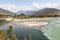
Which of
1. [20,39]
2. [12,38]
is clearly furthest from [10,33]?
[20,39]

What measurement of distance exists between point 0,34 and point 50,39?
2202 centimetres

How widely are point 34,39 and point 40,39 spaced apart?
156 cm

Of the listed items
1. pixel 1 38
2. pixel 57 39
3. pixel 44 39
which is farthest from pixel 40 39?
pixel 1 38

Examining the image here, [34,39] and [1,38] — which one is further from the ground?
[1,38]

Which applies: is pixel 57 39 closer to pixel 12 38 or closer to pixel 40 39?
pixel 40 39

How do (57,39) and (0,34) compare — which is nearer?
(0,34)

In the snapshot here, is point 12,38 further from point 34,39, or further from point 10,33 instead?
point 34,39

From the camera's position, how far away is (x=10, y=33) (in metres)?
15.9

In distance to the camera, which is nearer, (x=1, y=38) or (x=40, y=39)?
(x=1, y=38)

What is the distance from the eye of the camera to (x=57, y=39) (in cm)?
3625

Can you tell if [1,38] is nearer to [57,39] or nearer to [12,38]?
[12,38]

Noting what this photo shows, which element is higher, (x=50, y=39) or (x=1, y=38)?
(x=1, y=38)

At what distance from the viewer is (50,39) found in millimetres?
37062

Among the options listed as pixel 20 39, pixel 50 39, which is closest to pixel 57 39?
pixel 50 39
